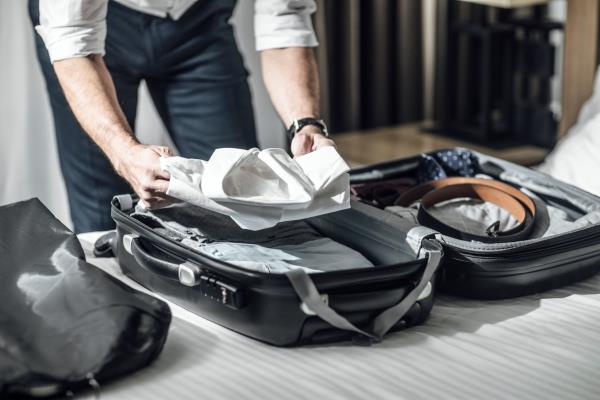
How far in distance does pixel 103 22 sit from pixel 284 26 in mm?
348

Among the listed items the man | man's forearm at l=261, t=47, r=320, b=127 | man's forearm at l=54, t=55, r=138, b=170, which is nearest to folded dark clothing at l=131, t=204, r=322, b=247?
man's forearm at l=54, t=55, r=138, b=170

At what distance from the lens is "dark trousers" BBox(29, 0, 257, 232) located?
1.91 metres

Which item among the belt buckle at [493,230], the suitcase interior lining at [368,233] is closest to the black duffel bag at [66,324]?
the suitcase interior lining at [368,233]

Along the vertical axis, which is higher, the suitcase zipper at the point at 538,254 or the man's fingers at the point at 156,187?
the man's fingers at the point at 156,187

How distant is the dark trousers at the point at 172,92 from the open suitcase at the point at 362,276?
52 centimetres

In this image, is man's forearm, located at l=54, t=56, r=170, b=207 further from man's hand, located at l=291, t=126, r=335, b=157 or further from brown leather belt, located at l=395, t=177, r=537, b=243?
brown leather belt, located at l=395, t=177, r=537, b=243

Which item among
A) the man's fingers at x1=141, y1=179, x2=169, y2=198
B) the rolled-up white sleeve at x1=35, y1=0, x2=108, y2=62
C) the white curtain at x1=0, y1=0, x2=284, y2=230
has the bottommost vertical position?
the white curtain at x1=0, y1=0, x2=284, y2=230

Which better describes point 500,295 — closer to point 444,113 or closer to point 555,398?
point 555,398

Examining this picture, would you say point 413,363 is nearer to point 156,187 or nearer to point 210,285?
point 210,285

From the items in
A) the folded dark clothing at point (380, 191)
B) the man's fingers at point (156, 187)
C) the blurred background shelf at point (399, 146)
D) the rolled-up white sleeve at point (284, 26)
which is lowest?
the blurred background shelf at point (399, 146)

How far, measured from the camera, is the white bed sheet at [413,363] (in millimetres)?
1149

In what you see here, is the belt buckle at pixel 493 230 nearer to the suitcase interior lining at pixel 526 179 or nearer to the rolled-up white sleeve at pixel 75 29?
the suitcase interior lining at pixel 526 179

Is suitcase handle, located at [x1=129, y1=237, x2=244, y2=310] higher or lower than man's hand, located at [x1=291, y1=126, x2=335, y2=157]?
lower

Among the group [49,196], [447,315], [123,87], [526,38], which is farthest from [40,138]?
[447,315]
